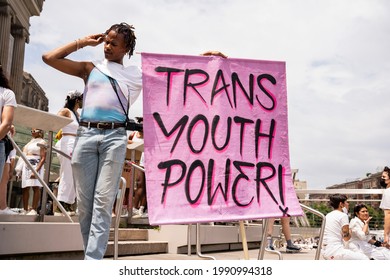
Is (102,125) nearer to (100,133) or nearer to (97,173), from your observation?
(100,133)

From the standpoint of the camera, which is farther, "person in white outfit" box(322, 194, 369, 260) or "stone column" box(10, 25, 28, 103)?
"stone column" box(10, 25, 28, 103)

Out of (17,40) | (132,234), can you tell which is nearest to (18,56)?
(17,40)

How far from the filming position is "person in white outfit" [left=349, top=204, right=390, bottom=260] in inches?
289

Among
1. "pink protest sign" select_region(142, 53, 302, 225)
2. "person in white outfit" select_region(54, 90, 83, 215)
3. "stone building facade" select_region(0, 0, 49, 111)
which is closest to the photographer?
"pink protest sign" select_region(142, 53, 302, 225)

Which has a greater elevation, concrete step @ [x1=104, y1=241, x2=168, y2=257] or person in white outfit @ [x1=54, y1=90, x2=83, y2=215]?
person in white outfit @ [x1=54, y1=90, x2=83, y2=215]

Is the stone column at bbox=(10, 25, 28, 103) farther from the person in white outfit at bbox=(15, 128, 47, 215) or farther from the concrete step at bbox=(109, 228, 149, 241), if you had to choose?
the concrete step at bbox=(109, 228, 149, 241)

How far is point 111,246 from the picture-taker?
5766mm

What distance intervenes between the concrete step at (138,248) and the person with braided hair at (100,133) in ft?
6.87

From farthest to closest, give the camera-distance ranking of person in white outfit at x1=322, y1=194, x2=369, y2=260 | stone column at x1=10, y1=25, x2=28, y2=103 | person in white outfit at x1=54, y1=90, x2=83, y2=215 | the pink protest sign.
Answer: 1. stone column at x1=10, y1=25, x2=28, y2=103
2. person in white outfit at x1=322, y1=194, x2=369, y2=260
3. person in white outfit at x1=54, y1=90, x2=83, y2=215
4. the pink protest sign

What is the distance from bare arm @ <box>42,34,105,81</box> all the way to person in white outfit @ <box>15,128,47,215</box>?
1.87 metres

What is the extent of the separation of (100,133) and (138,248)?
2810mm

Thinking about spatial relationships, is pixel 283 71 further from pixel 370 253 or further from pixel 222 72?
pixel 370 253

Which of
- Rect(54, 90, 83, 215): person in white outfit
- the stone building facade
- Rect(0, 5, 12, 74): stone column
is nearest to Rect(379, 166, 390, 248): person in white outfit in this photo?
Rect(54, 90, 83, 215): person in white outfit

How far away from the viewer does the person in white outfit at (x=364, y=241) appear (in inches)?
289
